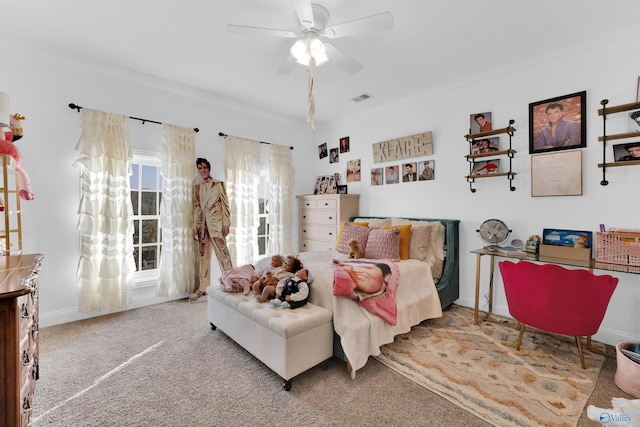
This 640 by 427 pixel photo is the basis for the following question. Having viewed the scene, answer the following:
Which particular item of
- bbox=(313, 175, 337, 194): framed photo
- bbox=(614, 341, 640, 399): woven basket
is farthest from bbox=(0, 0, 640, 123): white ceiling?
bbox=(614, 341, 640, 399): woven basket

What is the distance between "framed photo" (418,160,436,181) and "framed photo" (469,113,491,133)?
2.06 ft

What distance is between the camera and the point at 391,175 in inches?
169

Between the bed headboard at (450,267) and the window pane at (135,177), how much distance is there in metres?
3.96

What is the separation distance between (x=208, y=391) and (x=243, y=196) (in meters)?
2.86

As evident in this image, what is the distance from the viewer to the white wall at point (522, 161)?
2.53 meters

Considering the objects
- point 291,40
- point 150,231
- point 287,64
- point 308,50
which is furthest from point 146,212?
point 308,50

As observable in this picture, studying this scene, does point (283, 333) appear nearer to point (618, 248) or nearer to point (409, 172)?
point (618, 248)

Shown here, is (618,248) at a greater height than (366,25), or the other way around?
(366,25)

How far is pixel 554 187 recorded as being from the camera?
2857 mm

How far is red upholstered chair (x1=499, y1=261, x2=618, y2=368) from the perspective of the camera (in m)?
2.02

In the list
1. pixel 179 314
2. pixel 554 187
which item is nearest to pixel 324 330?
pixel 179 314

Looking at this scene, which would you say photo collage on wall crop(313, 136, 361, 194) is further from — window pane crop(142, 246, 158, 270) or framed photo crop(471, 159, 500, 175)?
window pane crop(142, 246, 158, 270)

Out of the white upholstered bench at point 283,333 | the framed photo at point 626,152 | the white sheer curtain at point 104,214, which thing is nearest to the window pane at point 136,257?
the white sheer curtain at point 104,214

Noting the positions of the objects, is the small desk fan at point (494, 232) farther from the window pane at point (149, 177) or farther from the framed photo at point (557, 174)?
the window pane at point (149, 177)
